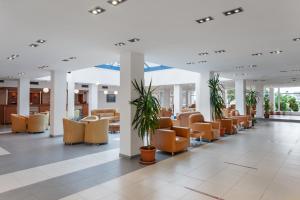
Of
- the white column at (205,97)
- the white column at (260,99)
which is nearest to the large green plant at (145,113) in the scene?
the white column at (205,97)

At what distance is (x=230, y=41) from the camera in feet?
15.4

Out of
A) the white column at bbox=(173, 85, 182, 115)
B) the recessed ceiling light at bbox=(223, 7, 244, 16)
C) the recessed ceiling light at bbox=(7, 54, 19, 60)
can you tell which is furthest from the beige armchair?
the white column at bbox=(173, 85, 182, 115)

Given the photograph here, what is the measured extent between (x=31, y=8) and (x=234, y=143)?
6.90 metres

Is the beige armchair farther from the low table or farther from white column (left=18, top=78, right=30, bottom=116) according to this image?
white column (left=18, top=78, right=30, bottom=116)

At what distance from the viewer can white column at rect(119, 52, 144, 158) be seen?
17.3 ft

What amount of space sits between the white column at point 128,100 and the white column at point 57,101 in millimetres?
4379

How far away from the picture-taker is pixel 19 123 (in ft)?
31.0

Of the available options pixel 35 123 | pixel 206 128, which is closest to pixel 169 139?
pixel 206 128

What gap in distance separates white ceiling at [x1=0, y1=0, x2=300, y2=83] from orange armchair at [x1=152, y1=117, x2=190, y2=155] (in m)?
2.22

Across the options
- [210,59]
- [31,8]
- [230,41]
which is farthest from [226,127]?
[31,8]

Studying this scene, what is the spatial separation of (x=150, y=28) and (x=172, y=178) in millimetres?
2944

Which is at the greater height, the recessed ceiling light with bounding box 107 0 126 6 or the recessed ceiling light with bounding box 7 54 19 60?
the recessed ceiling light with bounding box 7 54 19 60

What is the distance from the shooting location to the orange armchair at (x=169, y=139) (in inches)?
217

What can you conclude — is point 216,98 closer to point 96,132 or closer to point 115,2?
point 96,132
